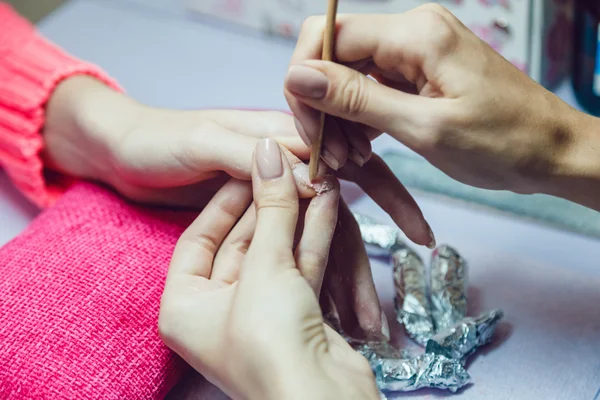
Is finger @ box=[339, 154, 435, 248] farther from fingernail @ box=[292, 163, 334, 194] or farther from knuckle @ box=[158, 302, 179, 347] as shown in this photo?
knuckle @ box=[158, 302, 179, 347]

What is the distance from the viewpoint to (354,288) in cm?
69

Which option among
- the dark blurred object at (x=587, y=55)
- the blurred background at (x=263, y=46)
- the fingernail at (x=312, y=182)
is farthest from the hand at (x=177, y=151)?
the dark blurred object at (x=587, y=55)

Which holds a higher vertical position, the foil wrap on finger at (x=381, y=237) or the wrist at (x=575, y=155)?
the wrist at (x=575, y=155)

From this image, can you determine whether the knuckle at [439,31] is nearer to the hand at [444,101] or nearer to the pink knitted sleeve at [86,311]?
the hand at [444,101]

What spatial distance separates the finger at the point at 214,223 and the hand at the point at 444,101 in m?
0.10

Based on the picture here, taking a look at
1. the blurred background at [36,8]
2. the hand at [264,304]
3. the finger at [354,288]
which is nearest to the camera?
the hand at [264,304]

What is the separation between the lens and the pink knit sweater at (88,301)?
591 mm

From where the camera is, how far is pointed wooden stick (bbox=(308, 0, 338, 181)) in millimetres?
523

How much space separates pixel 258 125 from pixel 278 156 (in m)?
0.13

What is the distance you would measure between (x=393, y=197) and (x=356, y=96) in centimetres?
18

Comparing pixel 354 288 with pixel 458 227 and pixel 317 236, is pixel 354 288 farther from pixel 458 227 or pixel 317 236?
pixel 458 227

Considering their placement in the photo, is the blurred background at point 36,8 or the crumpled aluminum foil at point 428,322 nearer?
the crumpled aluminum foil at point 428,322

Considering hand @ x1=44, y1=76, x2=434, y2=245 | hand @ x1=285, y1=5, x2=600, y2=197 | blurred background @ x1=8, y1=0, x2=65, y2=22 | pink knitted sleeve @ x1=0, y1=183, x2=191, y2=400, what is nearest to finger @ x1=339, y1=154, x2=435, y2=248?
hand @ x1=44, y1=76, x2=434, y2=245

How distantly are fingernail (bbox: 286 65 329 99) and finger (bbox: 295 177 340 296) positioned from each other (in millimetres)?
120
